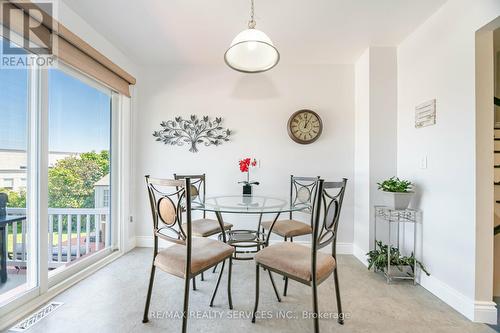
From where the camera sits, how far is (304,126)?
9.85ft

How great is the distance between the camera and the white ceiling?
1.95 meters

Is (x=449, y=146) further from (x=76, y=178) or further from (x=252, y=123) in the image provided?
(x=76, y=178)

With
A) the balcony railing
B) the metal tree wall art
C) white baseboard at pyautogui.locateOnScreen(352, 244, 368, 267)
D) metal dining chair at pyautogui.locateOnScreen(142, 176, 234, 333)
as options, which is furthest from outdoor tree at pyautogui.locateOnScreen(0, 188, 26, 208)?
white baseboard at pyautogui.locateOnScreen(352, 244, 368, 267)

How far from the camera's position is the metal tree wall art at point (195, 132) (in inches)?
121

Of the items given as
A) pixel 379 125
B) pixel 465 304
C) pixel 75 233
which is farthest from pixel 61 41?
pixel 465 304

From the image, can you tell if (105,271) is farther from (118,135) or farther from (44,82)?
(44,82)

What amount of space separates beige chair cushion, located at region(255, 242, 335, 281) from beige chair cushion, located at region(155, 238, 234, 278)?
29cm

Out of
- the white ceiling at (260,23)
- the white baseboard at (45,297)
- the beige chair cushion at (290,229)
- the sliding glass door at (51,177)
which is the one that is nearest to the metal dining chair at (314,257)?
the beige chair cushion at (290,229)

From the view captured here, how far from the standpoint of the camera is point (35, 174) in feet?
6.06

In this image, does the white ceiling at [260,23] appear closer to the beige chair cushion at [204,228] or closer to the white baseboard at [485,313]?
the beige chair cushion at [204,228]

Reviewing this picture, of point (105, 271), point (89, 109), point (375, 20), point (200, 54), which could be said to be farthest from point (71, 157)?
point (375, 20)

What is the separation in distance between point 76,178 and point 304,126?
9.05 feet

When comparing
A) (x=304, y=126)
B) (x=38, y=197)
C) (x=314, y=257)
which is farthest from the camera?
(x=304, y=126)

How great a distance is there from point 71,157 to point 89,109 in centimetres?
61
